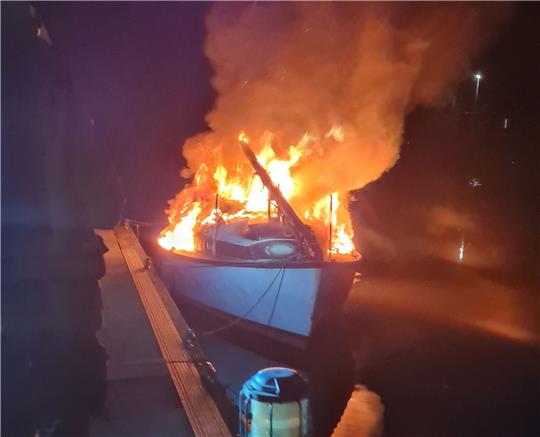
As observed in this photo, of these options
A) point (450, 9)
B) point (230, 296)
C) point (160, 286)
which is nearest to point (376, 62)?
point (450, 9)

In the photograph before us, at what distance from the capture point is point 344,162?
1323 cm

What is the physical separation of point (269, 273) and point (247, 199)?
3.57 meters

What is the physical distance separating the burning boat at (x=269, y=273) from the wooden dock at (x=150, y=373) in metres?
1.92

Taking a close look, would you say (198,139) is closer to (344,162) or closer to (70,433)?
(344,162)

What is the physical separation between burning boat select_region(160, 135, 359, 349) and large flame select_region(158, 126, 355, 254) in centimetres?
69

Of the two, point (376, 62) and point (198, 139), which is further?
point (198, 139)

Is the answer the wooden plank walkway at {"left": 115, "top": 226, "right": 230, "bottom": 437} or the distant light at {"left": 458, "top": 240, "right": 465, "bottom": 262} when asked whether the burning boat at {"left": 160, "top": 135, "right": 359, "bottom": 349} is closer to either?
the wooden plank walkway at {"left": 115, "top": 226, "right": 230, "bottom": 437}

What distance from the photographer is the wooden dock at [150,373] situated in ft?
14.3

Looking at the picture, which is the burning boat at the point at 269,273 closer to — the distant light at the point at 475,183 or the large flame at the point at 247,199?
the large flame at the point at 247,199

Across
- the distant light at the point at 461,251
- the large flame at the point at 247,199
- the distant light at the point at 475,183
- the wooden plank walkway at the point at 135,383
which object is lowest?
the wooden plank walkway at the point at 135,383

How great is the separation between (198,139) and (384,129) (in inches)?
217

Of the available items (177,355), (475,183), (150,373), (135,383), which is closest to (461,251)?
(475,183)

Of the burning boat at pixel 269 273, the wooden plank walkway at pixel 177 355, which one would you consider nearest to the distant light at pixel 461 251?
the burning boat at pixel 269 273

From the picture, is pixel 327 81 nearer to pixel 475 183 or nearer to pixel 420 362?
pixel 420 362
